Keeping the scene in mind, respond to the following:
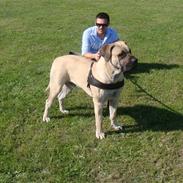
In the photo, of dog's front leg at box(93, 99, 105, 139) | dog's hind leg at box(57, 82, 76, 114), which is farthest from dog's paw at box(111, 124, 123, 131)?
dog's hind leg at box(57, 82, 76, 114)

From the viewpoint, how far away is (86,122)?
7.27 metres

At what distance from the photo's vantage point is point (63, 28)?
48.7 ft

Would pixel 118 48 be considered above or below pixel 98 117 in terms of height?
above

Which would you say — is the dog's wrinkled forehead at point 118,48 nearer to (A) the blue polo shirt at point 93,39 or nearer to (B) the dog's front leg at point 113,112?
(B) the dog's front leg at point 113,112

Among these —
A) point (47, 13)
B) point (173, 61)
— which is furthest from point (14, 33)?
point (173, 61)

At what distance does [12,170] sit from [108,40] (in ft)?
11.8

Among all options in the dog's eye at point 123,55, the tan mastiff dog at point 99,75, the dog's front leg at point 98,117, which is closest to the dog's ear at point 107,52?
the tan mastiff dog at point 99,75

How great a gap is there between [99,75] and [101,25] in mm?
1883

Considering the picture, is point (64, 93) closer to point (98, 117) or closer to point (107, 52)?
point (98, 117)

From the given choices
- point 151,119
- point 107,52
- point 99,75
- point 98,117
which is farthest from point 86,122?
point 107,52

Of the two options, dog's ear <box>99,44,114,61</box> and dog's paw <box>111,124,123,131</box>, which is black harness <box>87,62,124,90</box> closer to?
dog's ear <box>99,44,114,61</box>

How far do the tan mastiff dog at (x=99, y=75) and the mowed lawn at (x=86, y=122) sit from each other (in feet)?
1.24

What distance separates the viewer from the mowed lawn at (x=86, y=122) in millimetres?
5895

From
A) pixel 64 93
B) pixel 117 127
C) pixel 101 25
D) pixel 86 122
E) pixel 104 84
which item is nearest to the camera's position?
pixel 104 84
